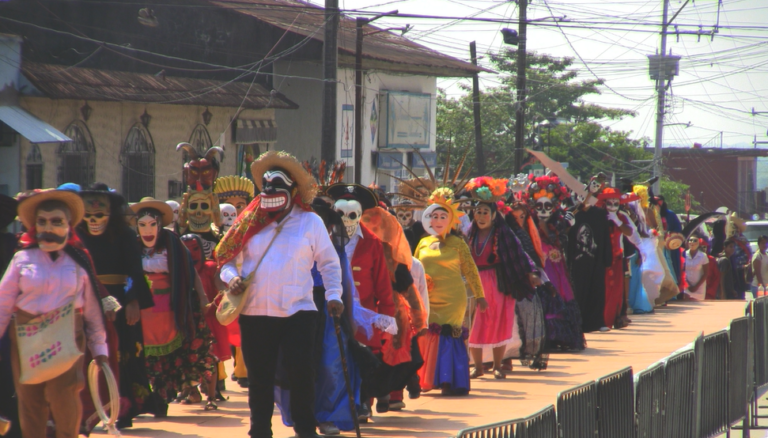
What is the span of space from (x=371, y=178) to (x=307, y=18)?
5643 millimetres

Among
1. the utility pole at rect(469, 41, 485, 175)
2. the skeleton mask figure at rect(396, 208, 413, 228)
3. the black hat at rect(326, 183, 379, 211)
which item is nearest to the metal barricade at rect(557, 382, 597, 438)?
the black hat at rect(326, 183, 379, 211)

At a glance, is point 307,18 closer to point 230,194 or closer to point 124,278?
point 230,194

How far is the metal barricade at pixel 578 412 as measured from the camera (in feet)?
16.4

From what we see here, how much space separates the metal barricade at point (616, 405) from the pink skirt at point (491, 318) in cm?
463

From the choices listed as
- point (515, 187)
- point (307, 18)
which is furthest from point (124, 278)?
point (307, 18)

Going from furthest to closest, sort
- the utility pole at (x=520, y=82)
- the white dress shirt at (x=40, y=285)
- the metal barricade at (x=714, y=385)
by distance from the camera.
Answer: the utility pole at (x=520, y=82) < the metal barricade at (x=714, y=385) < the white dress shirt at (x=40, y=285)

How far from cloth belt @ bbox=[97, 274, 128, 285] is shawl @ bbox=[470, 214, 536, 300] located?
423 centimetres

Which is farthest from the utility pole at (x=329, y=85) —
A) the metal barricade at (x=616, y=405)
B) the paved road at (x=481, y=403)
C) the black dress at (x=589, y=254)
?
the metal barricade at (x=616, y=405)

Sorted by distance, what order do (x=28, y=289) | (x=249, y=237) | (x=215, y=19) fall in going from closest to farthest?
(x=28, y=289) < (x=249, y=237) < (x=215, y=19)

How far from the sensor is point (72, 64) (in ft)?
65.6

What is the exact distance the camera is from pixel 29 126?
55.8ft

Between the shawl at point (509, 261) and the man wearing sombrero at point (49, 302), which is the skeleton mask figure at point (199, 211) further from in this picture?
the shawl at point (509, 261)

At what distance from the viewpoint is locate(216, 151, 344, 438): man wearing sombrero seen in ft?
22.1

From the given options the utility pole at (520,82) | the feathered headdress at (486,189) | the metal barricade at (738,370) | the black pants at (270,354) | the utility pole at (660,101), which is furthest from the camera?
the utility pole at (660,101)
